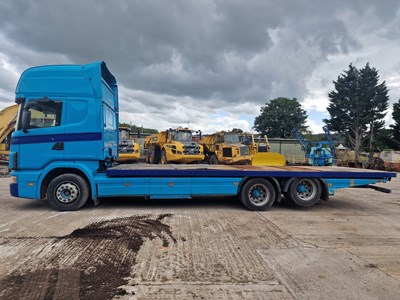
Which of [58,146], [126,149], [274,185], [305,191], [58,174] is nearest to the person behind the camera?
[58,146]

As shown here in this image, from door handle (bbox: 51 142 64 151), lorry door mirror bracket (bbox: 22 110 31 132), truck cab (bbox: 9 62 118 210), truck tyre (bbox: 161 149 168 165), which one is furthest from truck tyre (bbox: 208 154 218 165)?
lorry door mirror bracket (bbox: 22 110 31 132)

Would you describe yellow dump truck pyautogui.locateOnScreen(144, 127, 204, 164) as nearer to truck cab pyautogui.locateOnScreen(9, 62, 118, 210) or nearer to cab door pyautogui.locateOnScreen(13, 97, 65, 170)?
truck cab pyautogui.locateOnScreen(9, 62, 118, 210)

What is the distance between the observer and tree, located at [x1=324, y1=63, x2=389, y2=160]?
128 feet

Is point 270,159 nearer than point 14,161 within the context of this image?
No

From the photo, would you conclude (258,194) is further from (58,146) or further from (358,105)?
(358,105)

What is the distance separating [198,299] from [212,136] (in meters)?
17.7

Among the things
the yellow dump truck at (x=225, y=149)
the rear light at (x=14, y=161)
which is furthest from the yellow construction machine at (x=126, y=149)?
the rear light at (x=14, y=161)

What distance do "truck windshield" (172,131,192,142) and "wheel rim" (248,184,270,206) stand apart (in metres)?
10.8

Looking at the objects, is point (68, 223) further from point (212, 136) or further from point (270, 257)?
point (212, 136)

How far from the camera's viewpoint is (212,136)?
2047 centimetres

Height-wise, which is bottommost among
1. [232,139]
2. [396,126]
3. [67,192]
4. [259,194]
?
[259,194]

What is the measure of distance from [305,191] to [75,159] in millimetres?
6044

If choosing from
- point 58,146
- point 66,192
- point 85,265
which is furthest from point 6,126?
point 85,265

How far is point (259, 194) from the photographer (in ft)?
23.5
